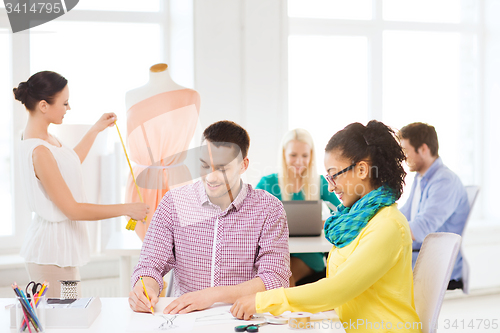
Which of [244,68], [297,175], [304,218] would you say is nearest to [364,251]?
[304,218]

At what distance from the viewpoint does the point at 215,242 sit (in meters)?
1.52

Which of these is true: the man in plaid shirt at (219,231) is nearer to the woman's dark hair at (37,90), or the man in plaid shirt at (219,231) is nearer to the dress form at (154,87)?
the woman's dark hair at (37,90)

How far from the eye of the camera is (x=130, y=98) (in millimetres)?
2580

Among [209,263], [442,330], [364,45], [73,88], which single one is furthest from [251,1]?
[442,330]

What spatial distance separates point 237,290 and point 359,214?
1.42 feet

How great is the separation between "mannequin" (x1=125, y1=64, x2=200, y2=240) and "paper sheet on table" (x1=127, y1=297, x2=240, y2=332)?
1.24 meters

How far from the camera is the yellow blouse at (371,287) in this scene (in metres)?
1.16

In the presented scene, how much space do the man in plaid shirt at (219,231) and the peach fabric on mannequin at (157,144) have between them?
2.96ft

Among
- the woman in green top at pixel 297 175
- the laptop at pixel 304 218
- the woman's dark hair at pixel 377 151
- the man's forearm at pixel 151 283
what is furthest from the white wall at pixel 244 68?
the woman's dark hair at pixel 377 151

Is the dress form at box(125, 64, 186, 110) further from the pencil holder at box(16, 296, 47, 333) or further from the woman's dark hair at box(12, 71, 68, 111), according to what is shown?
the pencil holder at box(16, 296, 47, 333)

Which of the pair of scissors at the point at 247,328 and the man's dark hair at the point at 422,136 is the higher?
the man's dark hair at the point at 422,136

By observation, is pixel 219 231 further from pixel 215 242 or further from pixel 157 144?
pixel 157 144

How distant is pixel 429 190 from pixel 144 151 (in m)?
1.64

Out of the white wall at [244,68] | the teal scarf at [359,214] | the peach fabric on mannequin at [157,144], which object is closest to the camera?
the teal scarf at [359,214]
